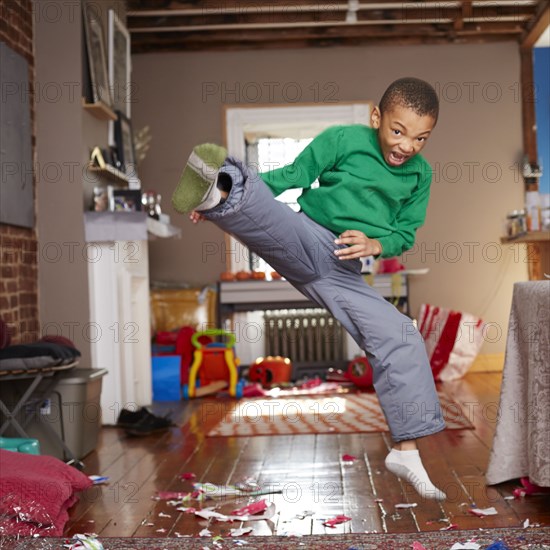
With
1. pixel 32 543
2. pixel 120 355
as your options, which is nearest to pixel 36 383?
pixel 32 543

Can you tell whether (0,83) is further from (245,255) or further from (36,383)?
(245,255)

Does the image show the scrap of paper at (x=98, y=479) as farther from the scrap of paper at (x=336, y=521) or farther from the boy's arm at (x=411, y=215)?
the boy's arm at (x=411, y=215)

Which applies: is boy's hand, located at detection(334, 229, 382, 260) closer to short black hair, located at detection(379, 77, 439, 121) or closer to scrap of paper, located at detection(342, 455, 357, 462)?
short black hair, located at detection(379, 77, 439, 121)

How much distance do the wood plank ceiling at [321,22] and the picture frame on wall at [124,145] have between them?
1330 mm

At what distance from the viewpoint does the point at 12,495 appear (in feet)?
9.23

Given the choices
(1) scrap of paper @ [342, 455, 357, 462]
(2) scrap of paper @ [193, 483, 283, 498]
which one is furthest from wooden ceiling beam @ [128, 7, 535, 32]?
(2) scrap of paper @ [193, 483, 283, 498]

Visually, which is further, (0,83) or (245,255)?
(245,255)

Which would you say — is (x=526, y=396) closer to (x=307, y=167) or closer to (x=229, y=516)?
(x=229, y=516)

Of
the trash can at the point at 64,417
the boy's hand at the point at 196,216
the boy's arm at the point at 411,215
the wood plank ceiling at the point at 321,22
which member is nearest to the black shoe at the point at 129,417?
the trash can at the point at 64,417

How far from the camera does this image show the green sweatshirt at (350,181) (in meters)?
2.31

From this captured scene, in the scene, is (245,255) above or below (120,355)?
above

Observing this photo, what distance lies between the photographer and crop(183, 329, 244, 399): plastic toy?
20.7ft

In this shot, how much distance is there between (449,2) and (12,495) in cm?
538

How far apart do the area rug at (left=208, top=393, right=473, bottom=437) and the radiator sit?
4.85ft
